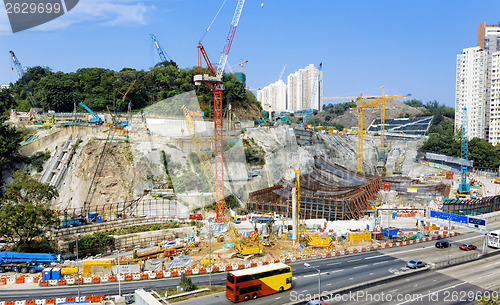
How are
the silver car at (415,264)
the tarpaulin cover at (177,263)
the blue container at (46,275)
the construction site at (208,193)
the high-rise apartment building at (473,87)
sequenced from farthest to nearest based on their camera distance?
1. the high-rise apartment building at (473,87)
2. the construction site at (208,193)
3. the tarpaulin cover at (177,263)
4. the blue container at (46,275)
5. the silver car at (415,264)

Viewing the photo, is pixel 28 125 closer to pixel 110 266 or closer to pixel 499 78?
pixel 110 266

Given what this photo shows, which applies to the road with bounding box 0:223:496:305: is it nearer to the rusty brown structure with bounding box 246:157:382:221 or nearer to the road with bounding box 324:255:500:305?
the road with bounding box 324:255:500:305

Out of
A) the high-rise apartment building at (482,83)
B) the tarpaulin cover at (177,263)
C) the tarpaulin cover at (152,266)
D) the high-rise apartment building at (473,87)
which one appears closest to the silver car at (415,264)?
the tarpaulin cover at (177,263)

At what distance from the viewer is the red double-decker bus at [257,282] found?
Result: 28484mm

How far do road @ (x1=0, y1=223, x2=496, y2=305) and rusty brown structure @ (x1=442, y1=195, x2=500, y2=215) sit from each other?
20.6 meters

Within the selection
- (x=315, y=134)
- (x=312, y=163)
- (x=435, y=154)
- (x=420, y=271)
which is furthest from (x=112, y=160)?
(x=435, y=154)

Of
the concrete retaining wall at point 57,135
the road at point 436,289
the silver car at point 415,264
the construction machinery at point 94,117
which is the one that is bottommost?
the road at point 436,289

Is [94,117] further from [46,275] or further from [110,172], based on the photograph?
[46,275]

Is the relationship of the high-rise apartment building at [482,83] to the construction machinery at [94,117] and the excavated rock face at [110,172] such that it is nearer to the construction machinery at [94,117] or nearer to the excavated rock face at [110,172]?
the excavated rock face at [110,172]

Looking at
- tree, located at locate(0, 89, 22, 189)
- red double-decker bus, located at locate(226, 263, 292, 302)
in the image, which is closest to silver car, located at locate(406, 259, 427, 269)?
red double-decker bus, located at locate(226, 263, 292, 302)

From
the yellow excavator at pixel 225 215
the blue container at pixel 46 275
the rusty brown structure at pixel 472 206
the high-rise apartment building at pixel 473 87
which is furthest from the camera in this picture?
the high-rise apartment building at pixel 473 87

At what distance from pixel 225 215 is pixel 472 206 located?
4150cm

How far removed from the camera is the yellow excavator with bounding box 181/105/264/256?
43.5m

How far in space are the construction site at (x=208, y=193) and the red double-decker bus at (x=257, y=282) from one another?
8.82 meters
